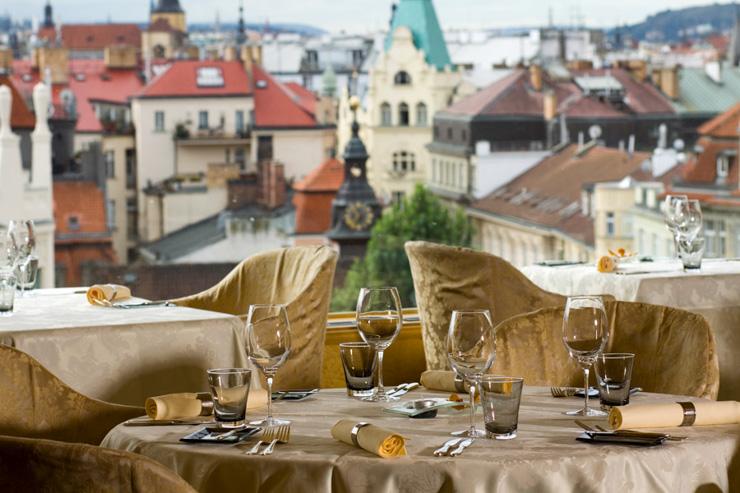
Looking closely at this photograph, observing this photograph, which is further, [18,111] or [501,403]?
[18,111]

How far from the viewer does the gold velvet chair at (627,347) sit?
3.05m

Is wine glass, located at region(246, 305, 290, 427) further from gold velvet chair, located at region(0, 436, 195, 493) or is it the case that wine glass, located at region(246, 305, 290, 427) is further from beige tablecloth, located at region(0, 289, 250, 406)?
beige tablecloth, located at region(0, 289, 250, 406)

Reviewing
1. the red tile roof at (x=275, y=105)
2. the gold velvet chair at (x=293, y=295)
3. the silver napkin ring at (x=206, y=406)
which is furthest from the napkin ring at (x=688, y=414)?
the red tile roof at (x=275, y=105)

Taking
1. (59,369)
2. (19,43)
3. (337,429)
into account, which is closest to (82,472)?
(337,429)

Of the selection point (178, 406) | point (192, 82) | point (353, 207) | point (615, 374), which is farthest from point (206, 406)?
point (353, 207)

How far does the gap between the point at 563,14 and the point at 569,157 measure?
1.22m

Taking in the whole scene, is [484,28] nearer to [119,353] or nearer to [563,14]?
[563,14]

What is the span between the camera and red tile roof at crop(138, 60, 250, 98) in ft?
27.2

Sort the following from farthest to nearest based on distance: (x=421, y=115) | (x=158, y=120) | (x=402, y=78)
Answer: (x=421, y=115), (x=402, y=78), (x=158, y=120)

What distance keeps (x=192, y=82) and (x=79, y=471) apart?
6.74 m

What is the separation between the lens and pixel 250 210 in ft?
30.1

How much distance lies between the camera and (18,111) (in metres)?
8.10

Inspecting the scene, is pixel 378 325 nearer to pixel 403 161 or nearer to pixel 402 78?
pixel 402 78

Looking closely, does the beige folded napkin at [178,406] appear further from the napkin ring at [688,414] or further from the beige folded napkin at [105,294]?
the beige folded napkin at [105,294]
